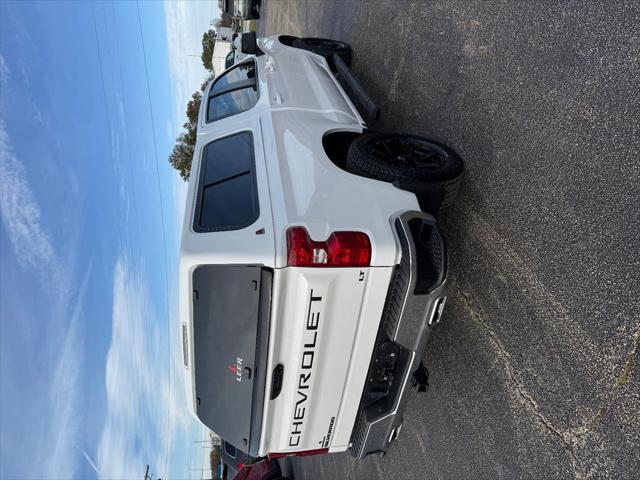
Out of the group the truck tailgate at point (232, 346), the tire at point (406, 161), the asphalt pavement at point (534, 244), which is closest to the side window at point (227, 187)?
the truck tailgate at point (232, 346)

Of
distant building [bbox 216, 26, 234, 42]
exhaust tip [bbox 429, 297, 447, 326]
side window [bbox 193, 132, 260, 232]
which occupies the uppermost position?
side window [bbox 193, 132, 260, 232]

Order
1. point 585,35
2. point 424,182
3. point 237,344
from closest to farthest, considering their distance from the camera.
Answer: point 585,35
point 237,344
point 424,182

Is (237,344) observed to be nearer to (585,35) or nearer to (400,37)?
(585,35)

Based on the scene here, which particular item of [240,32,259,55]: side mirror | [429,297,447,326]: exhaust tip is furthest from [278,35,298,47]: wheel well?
[429,297,447,326]: exhaust tip

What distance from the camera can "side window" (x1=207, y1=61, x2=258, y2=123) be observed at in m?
4.47

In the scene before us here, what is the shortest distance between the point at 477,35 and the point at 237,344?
2.81 m

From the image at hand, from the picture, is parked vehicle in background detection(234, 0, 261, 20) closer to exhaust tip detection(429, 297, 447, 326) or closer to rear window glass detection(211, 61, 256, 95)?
rear window glass detection(211, 61, 256, 95)

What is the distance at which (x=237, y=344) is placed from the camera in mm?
2973

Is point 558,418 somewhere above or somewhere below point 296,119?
below

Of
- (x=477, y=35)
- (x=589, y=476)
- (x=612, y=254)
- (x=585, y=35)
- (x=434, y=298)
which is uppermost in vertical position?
(x=585, y=35)

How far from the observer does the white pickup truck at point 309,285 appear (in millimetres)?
2750

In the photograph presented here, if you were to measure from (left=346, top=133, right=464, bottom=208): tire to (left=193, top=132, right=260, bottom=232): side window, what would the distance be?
77 centimetres

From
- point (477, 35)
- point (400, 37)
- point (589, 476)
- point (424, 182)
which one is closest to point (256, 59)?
point (400, 37)

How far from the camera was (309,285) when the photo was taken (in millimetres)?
2701
